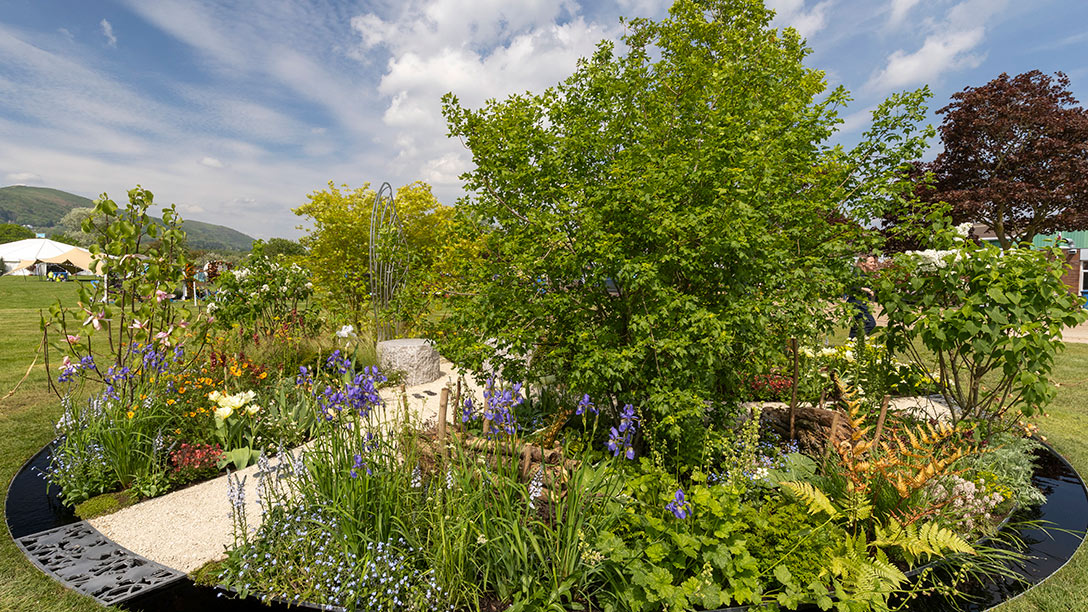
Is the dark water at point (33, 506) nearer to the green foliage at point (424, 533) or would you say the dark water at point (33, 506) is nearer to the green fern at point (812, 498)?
the green foliage at point (424, 533)

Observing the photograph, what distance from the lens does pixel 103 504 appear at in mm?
3342

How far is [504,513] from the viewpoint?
2.47 metres

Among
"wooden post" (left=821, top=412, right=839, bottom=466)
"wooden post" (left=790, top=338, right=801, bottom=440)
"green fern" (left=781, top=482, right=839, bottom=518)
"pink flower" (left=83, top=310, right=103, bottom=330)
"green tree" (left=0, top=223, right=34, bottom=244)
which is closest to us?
"green fern" (left=781, top=482, right=839, bottom=518)

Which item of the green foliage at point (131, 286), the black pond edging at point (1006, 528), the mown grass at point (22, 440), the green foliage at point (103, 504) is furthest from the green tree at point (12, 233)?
the green foliage at point (103, 504)

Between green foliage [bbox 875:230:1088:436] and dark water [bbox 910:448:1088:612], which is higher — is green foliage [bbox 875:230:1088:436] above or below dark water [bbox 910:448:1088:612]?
above

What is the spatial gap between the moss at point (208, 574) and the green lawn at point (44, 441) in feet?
1.31

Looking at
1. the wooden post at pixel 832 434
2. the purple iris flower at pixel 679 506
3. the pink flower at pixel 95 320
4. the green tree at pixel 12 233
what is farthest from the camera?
the green tree at pixel 12 233

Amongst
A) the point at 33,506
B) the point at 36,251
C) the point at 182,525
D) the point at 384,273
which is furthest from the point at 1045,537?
the point at 36,251

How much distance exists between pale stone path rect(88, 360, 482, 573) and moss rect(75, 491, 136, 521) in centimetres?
7

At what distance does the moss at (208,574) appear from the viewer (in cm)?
259

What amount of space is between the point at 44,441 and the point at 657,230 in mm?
5730

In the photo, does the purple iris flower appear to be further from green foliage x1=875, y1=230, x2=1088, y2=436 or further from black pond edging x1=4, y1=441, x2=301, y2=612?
green foliage x1=875, y1=230, x2=1088, y2=436

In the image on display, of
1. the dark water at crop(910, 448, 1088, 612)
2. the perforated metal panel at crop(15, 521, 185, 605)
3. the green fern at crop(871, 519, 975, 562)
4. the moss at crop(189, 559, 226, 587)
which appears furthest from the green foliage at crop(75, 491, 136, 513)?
the dark water at crop(910, 448, 1088, 612)

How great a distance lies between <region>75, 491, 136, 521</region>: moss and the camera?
3258mm
